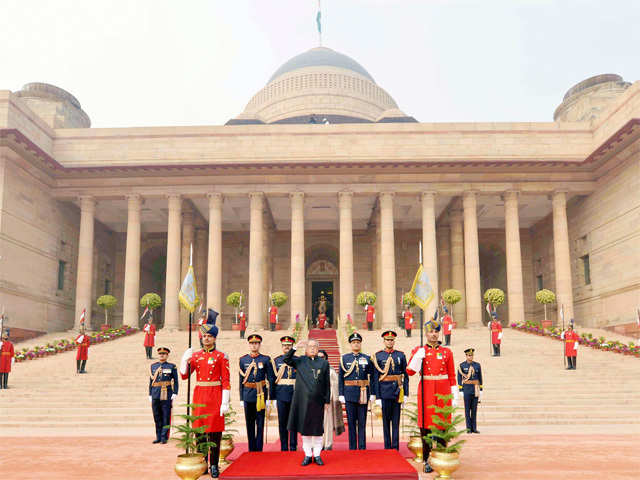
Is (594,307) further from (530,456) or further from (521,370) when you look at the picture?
(530,456)

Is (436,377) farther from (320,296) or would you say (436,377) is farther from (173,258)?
(320,296)

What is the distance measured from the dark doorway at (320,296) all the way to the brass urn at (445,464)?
3766cm

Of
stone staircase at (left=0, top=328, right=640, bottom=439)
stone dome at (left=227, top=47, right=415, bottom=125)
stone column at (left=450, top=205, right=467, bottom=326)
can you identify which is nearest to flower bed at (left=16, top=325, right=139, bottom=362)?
stone staircase at (left=0, top=328, right=640, bottom=439)

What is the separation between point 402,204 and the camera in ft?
125

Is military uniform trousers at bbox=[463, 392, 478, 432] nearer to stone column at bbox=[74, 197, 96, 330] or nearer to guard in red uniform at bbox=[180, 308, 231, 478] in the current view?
guard in red uniform at bbox=[180, 308, 231, 478]

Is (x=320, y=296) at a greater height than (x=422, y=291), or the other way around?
(x=320, y=296)

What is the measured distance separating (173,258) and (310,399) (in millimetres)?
28029

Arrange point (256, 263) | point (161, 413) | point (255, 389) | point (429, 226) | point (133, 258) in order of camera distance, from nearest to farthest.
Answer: point (255, 389) < point (161, 413) < point (256, 263) < point (429, 226) < point (133, 258)

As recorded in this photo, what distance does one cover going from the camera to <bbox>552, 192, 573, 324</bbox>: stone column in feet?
110

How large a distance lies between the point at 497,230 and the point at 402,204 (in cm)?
1136

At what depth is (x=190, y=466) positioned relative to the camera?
25.7ft

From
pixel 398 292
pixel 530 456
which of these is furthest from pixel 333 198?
pixel 530 456

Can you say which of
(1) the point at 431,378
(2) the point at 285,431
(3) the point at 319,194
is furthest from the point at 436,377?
(3) the point at 319,194

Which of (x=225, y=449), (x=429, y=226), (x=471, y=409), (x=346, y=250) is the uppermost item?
(x=429, y=226)
